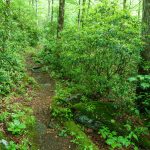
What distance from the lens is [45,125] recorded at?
24.9 ft

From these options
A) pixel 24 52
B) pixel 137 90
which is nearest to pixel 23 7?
pixel 24 52

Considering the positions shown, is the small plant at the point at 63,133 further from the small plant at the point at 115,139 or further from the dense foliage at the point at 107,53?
the dense foliage at the point at 107,53

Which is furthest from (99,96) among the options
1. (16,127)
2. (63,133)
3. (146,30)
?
(16,127)

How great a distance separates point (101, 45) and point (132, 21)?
4.85ft

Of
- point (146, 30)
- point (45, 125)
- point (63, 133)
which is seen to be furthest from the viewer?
point (146, 30)

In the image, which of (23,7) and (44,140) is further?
(23,7)

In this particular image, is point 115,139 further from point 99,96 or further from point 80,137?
point 99,96

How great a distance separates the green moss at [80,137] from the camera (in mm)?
6637

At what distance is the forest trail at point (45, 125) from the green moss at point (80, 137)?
0.24m

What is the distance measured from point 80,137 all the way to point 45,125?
Answer: 135cm

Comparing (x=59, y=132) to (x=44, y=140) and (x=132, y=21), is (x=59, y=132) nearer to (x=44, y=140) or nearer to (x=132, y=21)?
(x=44, y=140)

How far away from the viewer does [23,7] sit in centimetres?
2484

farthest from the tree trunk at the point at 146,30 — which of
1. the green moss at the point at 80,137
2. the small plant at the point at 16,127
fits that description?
the small plant at the point at 16,127

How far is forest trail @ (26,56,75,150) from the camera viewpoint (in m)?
6.68
